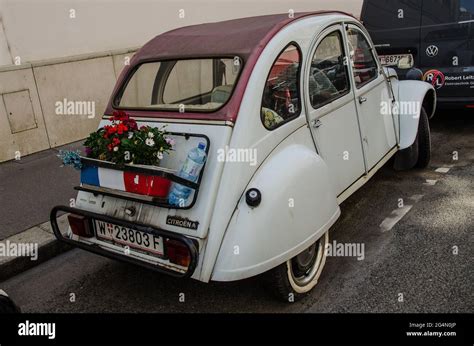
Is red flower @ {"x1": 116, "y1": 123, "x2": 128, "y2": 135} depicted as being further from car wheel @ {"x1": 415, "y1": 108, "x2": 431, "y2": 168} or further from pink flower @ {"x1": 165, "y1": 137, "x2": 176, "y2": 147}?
car wheel @ {"x1": 415, "y1": 108, "x2": 431, "y2": 168}

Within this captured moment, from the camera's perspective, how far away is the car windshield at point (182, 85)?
3207 millimetres

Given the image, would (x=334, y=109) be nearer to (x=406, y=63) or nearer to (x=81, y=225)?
(x=81, y=225)

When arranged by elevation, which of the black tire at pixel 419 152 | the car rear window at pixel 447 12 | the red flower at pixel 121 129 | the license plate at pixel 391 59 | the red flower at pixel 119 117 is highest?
the car rear window at pixel 447 12

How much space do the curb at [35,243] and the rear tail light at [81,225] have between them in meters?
1.01

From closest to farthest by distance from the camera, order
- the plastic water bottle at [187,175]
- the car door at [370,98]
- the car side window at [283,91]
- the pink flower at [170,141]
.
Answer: the plastic water bottle at [187,175] < the pink flower at [170,141] < the car side window at [283,91] < the car door at [370,98]

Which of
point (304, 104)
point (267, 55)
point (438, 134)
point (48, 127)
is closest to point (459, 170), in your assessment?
point (438, 134)

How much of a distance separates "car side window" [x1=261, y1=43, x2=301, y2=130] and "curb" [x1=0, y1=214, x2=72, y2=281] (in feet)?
7.68

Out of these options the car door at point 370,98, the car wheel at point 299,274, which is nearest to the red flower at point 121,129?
the car wheel at point 299,274

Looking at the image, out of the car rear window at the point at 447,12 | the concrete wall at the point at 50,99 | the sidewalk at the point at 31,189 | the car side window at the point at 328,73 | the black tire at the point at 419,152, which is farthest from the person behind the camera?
the concrete wall at the point at 50,99

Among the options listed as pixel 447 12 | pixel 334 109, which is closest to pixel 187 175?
pixel 334 109

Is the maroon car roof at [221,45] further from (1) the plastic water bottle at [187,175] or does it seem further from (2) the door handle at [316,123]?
(2) the door handle at [316,123]

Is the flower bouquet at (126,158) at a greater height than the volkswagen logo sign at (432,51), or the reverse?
the volkswagen logo sign at (432,51)

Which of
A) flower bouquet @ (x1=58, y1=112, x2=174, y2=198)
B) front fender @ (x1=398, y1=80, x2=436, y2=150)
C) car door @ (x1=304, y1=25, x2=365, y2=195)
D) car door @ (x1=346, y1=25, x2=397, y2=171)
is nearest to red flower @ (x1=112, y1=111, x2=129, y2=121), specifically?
flower bouquet @ (x1=58, y1=112, x2=174, y2=198)
